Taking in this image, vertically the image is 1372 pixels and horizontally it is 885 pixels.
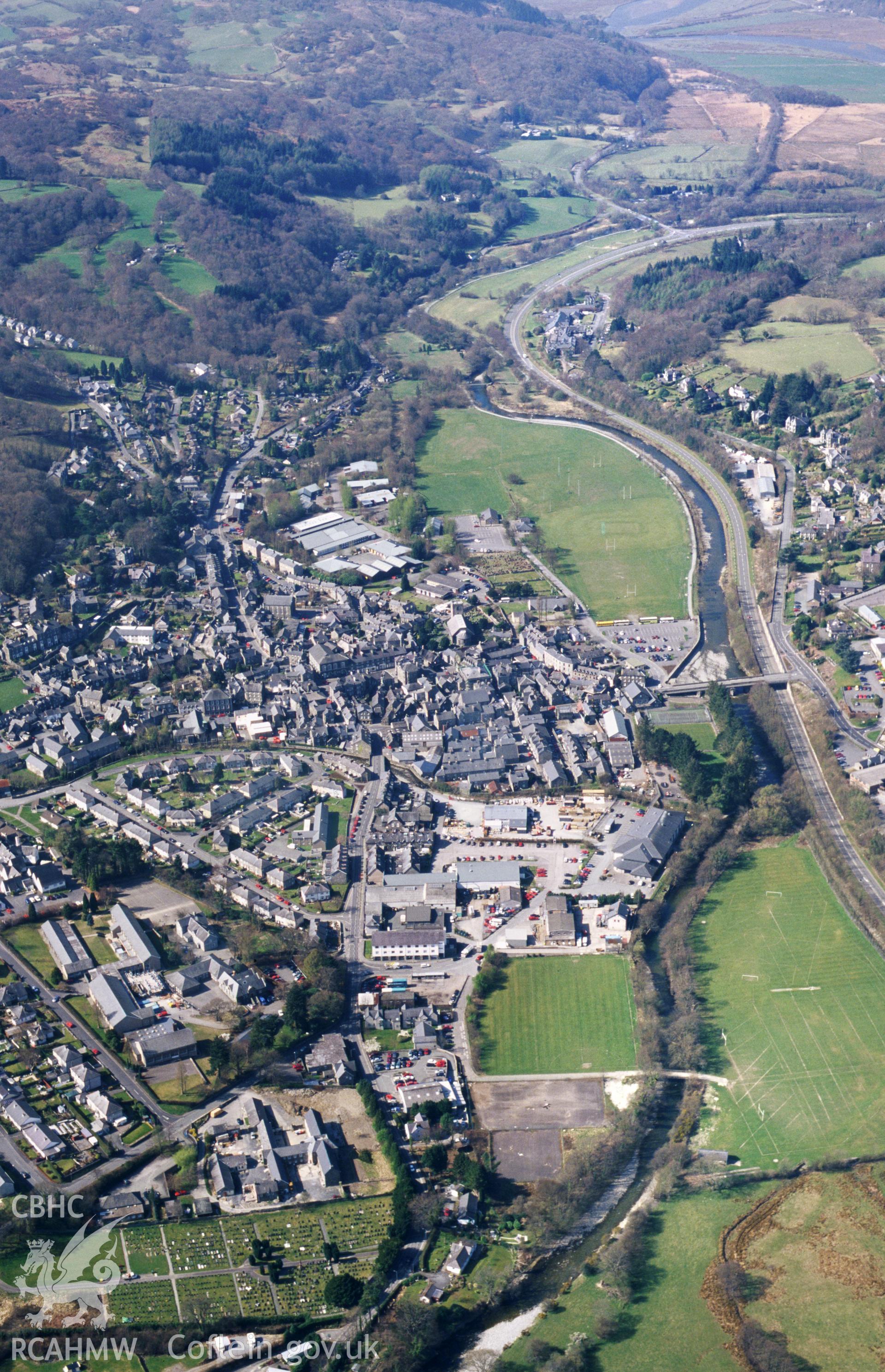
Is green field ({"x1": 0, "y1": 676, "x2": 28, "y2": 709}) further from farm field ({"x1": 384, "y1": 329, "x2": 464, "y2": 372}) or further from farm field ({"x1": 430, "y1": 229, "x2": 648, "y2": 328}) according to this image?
farm field ({"x1": 430, "y1": 229, "x2": 648, "y2": 328})

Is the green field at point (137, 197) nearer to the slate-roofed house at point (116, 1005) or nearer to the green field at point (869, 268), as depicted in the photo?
the green field at point (869, 268)

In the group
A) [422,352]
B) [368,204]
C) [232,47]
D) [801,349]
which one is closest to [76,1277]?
[801,349]

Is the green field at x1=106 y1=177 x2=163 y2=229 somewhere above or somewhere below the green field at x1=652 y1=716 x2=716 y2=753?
above

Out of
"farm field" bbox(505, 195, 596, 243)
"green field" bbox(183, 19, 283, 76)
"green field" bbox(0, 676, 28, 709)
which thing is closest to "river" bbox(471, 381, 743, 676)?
"green field" bbox(0, 676, 28, 709)

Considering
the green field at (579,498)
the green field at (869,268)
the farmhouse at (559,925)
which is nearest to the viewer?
the farmhouse at (559,925)

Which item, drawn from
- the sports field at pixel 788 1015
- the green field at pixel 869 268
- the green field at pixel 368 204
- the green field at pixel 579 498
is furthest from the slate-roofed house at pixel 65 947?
the green field at pixel 368 204

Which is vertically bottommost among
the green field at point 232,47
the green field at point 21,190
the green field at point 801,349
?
the green field at point 801,349

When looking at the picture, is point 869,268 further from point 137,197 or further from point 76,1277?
point 76,1277
